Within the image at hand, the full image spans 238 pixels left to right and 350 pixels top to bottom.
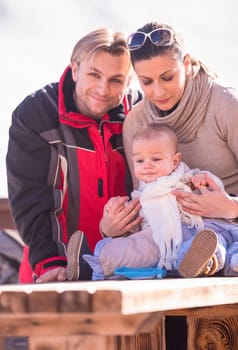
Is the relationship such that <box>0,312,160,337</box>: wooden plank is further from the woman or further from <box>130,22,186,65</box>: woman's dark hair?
<box>130,22,186,65</box>: woman's dark hair

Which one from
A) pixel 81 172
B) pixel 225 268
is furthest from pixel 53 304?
pixel 81 172

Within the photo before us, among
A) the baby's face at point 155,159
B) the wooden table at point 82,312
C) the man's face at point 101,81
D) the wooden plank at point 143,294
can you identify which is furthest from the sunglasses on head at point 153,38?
the wooden table at point 82,312

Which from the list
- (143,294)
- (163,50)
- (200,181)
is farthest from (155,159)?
(143,294)

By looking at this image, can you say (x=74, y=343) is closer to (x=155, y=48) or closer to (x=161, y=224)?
(x=161, y=224)

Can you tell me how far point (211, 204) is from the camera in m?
3.74

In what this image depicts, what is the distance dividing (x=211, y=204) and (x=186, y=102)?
20.5 inches

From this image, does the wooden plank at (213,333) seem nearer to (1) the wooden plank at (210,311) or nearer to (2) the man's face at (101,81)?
(1) the wooden plank at (210,311)

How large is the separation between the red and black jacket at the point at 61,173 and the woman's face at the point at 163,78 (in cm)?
52

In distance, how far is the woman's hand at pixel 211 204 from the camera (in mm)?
3734

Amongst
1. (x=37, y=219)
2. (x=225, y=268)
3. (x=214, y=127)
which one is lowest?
(x=225, y=268)

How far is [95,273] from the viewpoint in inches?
147

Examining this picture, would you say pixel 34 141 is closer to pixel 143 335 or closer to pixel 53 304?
pixel 143 335

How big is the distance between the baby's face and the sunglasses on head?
457mm

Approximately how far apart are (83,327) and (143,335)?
100cm
